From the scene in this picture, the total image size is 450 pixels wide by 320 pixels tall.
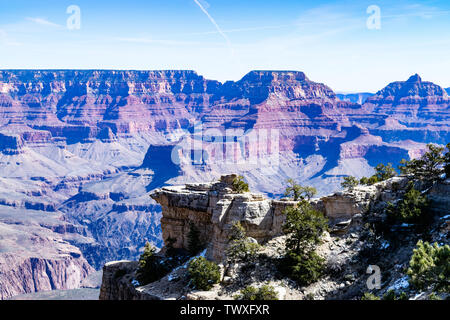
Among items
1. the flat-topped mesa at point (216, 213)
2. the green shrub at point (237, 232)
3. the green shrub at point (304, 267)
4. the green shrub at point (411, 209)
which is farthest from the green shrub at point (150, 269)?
the green shrub at point (411, 209)

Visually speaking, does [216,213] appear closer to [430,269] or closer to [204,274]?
[204,274]

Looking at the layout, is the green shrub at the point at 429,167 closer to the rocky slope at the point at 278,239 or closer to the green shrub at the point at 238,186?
the rocky slope at the point at 278,239

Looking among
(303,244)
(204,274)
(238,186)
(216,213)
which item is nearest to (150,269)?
(216,213)

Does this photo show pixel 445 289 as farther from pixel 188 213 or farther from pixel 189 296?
pixel 188 213

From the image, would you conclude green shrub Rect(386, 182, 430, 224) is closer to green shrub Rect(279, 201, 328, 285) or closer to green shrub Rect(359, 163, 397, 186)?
green shrub Rect(279, 201, 328, 285)

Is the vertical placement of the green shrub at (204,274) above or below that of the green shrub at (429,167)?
below

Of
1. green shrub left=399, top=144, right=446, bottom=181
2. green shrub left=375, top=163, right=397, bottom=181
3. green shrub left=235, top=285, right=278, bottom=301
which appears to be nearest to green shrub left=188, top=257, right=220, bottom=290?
green shrub left=235, top=285, right=278, bottom=301

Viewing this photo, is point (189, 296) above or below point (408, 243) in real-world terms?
below
